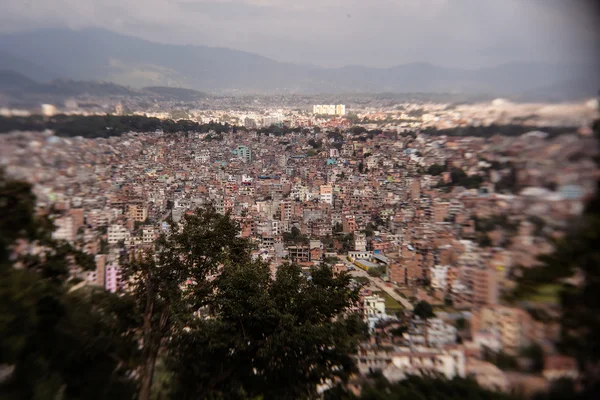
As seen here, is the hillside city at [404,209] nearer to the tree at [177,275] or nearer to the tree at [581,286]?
the tree at [581,286]

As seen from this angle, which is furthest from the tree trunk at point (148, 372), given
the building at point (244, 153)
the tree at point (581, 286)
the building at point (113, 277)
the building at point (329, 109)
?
the building at point (329, 109)

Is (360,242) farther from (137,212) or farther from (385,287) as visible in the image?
(137,212)

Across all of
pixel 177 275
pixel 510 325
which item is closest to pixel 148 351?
pixel 177 275

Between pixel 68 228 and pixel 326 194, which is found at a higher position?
pixel 326 194

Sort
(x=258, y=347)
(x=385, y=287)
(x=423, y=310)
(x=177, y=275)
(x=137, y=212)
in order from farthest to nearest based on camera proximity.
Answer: (x=137, y=212)
(x=385, y=287)
(x=177, y=275)
(x=423, y=310)
(x=258, y=347)

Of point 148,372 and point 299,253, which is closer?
point 148,372

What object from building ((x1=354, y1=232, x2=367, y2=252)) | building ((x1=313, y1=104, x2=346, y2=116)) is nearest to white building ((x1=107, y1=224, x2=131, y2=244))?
building ((x1=354, y1=232, x2=367, y2=252))

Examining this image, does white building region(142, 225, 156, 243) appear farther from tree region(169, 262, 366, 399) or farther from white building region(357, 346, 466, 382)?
white building region(357, 346, 466, 382)
